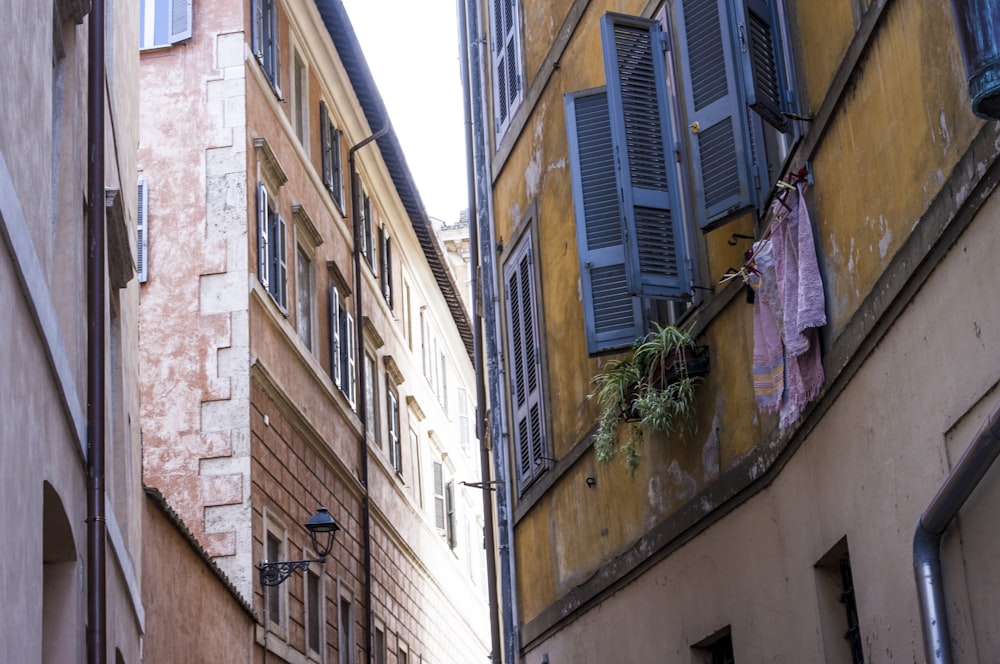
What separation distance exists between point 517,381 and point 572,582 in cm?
220

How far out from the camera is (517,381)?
13789mm

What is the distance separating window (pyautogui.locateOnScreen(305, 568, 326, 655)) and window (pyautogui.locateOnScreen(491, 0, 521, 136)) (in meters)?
6.52

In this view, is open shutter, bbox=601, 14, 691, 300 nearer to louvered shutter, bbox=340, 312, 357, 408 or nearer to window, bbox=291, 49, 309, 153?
window, bbox=291, 49, 309, 153

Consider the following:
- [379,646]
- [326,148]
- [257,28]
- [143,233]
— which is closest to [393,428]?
[379,646]

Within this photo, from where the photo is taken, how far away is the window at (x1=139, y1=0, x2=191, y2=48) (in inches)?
718

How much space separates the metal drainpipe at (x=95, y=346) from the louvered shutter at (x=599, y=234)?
3.00 meters

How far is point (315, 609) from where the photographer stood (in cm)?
1920

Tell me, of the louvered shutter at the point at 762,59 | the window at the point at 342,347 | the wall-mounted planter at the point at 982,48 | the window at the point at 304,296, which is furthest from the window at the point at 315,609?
the wall-mounted planter at the point at 982,48

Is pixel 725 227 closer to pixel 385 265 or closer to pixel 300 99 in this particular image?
pixel 300 99

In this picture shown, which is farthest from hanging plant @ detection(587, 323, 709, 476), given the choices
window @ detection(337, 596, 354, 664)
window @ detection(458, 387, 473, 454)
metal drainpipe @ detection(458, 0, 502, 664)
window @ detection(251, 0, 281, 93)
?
window @ detection(458, 387, 473, 454)

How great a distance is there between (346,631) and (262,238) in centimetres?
580

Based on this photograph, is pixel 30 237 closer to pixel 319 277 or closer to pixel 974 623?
pixel 974 623

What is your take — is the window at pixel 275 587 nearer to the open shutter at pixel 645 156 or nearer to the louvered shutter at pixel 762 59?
the open shutter at pixel 645 156

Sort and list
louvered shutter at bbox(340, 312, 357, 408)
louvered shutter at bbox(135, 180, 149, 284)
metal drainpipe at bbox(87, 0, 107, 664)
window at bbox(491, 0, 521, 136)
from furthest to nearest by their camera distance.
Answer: louvered shutter at bbox(340, 312, 357, 408)
louvered shutter at bbox(135, 180, 149, 284)
window at bbox(491, 0, 521, 136)
metal drainpipe at bbox(87, 0, 107, 664)
